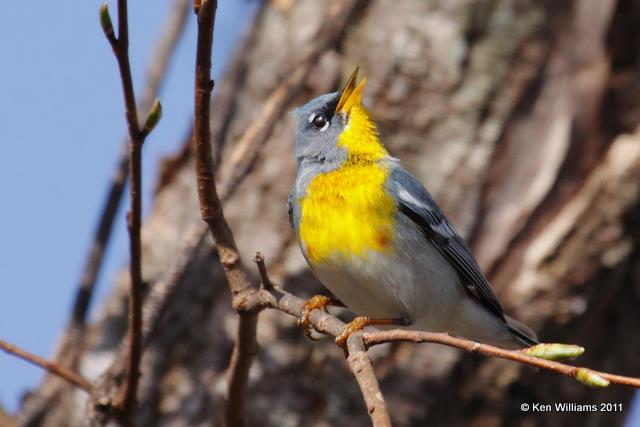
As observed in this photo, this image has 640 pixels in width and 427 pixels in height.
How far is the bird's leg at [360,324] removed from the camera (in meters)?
2.49

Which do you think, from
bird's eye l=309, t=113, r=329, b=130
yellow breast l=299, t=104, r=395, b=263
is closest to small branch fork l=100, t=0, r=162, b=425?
yellow breast l=299, t=104, r=395, b=263

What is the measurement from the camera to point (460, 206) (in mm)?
4836

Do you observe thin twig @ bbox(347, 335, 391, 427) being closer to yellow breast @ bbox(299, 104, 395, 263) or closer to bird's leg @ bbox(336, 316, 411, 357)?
bird's leg @ bbox(336, 316, 411, 357)

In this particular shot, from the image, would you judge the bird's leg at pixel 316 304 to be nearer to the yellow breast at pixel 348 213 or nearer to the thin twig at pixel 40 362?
the yellow breast at pixel 348 213

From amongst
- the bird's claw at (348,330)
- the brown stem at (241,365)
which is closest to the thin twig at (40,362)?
Answer: the brown stem at (241,365)

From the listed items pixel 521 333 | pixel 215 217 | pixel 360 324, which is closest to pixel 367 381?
pixel 215 217

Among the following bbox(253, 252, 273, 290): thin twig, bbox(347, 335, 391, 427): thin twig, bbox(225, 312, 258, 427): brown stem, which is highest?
bbox(253, 252, 273, 290): thin twig

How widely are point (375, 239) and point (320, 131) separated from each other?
30.0 inches

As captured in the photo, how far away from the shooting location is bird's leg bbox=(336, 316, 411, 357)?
249cm

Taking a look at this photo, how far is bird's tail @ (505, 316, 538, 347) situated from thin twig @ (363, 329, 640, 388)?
1765 millimetres

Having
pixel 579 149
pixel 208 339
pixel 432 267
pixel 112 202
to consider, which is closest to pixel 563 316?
pixel 579 149

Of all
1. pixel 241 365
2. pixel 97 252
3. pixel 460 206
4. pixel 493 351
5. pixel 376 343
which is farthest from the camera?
pixel 460 206

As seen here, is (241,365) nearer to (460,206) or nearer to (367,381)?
(367,381)

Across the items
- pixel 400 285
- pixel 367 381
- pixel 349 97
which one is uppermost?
pixel 349 97
